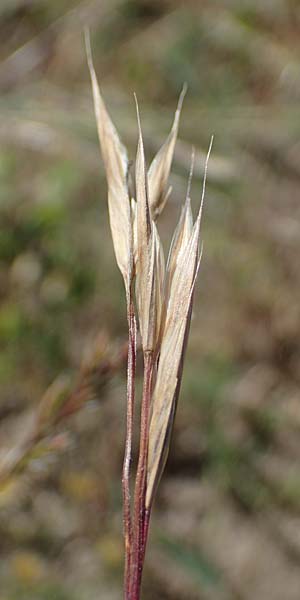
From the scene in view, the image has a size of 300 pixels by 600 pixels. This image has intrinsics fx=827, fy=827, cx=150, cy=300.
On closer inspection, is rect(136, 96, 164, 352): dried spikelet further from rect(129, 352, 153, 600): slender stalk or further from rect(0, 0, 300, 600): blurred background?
rect(0, 0, 300, 600): blurred background

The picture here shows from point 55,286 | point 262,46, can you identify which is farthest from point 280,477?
point 262,46

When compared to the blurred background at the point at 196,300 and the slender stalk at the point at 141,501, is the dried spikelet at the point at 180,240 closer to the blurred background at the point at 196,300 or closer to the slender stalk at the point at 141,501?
the slender stalk at the point at 141,501

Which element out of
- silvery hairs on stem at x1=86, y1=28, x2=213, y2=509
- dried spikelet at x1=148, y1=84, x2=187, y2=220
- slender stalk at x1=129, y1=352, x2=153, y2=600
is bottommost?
slender stalk at x1=129, y1=352, x2=153, y2=600

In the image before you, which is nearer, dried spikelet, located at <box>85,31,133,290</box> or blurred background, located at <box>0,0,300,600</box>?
dried spikelet, located at <box>85,31,133,290</box>

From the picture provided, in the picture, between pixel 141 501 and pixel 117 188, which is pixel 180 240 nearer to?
pixel 117 188

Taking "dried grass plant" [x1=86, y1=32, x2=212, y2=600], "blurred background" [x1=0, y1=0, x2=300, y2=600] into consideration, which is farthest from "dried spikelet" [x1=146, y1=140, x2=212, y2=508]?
"blurred background" [x1=0, y1=0, x2=300, y2=600]

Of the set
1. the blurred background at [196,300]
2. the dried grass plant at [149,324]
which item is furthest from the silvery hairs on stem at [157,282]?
the blurred background at [196,300]

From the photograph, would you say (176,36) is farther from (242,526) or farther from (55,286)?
(242,526)
